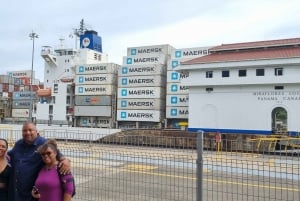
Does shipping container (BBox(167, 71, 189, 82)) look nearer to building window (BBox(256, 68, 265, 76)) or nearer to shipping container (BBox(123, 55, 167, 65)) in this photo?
shipping container (BBox(123, 55, 167, 65))

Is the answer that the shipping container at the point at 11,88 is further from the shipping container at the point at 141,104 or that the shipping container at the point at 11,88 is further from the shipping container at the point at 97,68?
the shipping container at the point at 141,104

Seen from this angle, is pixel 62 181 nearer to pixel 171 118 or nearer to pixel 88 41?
pixel 171 118

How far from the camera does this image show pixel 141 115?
53.9 metres

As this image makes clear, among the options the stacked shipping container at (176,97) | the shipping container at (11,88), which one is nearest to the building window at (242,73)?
the stacked shipping container at (176,97)

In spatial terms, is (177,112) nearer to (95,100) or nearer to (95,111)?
(95,111)

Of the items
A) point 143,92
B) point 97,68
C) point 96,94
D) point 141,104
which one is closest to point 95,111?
point 96,94

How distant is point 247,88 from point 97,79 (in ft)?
99.9

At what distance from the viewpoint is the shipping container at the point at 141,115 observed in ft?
174

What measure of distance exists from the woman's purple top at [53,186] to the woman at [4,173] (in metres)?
0.67

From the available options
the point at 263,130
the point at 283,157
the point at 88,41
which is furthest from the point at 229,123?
the point at 88,41

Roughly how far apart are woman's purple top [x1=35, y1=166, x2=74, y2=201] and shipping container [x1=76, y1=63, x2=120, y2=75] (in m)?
55.7

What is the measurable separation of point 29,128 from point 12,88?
82.0m

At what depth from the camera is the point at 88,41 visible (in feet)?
235

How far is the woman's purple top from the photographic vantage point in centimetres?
295
